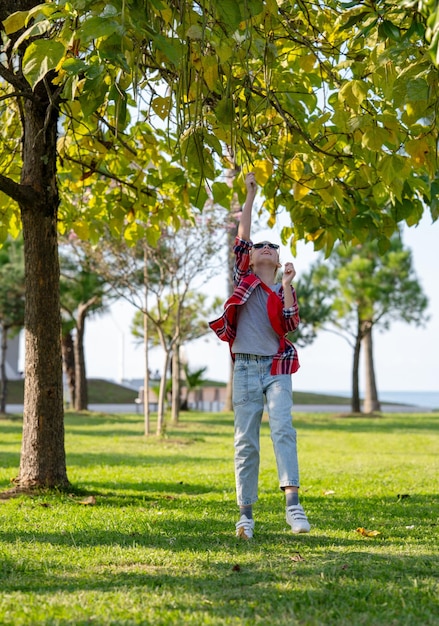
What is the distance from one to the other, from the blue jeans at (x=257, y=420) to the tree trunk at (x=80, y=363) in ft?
54.0

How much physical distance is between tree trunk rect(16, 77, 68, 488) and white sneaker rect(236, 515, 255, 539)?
7.12 ft

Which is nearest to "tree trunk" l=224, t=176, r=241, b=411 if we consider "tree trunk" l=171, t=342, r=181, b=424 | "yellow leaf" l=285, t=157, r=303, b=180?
"tree trunk" l=171, t=342, r=181, b=424

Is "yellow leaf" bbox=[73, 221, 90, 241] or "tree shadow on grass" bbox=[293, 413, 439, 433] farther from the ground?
"yellow leaf" bbox=[73, 221, 90, 241]

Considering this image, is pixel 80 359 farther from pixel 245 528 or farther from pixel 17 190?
pixel 245 528

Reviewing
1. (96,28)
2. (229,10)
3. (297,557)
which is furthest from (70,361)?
(96,28)

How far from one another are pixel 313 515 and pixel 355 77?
2757 millimetres

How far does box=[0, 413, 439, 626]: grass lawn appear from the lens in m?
2.86

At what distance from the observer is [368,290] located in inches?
935

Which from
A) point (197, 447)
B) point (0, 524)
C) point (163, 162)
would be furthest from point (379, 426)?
point (0, 524)

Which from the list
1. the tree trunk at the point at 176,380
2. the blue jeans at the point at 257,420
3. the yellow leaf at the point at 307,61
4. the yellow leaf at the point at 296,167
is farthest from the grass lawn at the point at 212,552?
the tree trunk at the point at 176,380

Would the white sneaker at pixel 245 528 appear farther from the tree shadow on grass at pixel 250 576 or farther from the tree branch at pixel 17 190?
the tree branch at pixel 17 190

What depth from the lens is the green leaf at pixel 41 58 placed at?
3.15 meters

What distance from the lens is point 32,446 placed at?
238 inches

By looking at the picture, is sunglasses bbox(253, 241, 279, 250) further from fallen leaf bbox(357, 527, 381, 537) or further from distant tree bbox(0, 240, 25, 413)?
distant tree bbox(0, 240, 25, 413)
